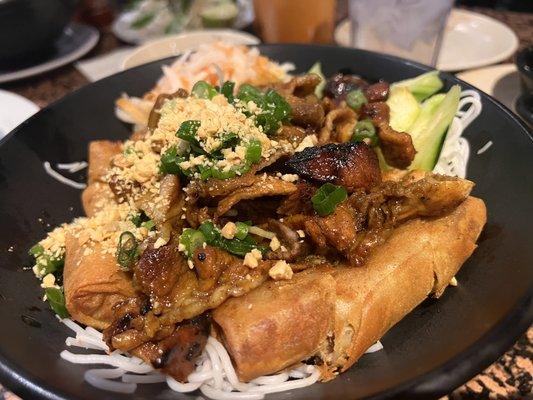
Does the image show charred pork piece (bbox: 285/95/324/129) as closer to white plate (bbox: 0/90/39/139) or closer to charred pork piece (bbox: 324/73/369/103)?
charred pork piece (bbox: 324/73/369/103)

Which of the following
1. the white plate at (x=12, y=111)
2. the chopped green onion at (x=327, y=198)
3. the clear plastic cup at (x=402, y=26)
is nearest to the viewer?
the chopped green onion at (x=327, y=198)

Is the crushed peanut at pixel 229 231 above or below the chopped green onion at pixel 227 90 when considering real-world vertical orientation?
below

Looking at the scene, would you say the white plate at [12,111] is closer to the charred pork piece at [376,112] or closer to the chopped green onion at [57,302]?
the chopped green onion at [57,302]

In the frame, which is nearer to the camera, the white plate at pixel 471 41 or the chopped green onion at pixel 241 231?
the chopped green onion at pixel 241 231

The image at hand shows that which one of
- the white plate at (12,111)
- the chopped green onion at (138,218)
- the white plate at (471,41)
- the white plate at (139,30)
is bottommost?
the white plate at (139,30)

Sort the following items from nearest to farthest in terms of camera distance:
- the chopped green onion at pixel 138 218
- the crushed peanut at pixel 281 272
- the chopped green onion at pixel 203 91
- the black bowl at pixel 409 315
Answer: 1. the black bowl at pixel 409 315
2. the crushed peanut at pixel 281 272
3. the chopped green onion at pixel 138 218
4. the chopped green onion at pixel 203 91

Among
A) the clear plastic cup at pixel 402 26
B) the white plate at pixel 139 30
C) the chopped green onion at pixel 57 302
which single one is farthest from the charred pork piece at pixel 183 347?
the white plate at pixel 139 30
